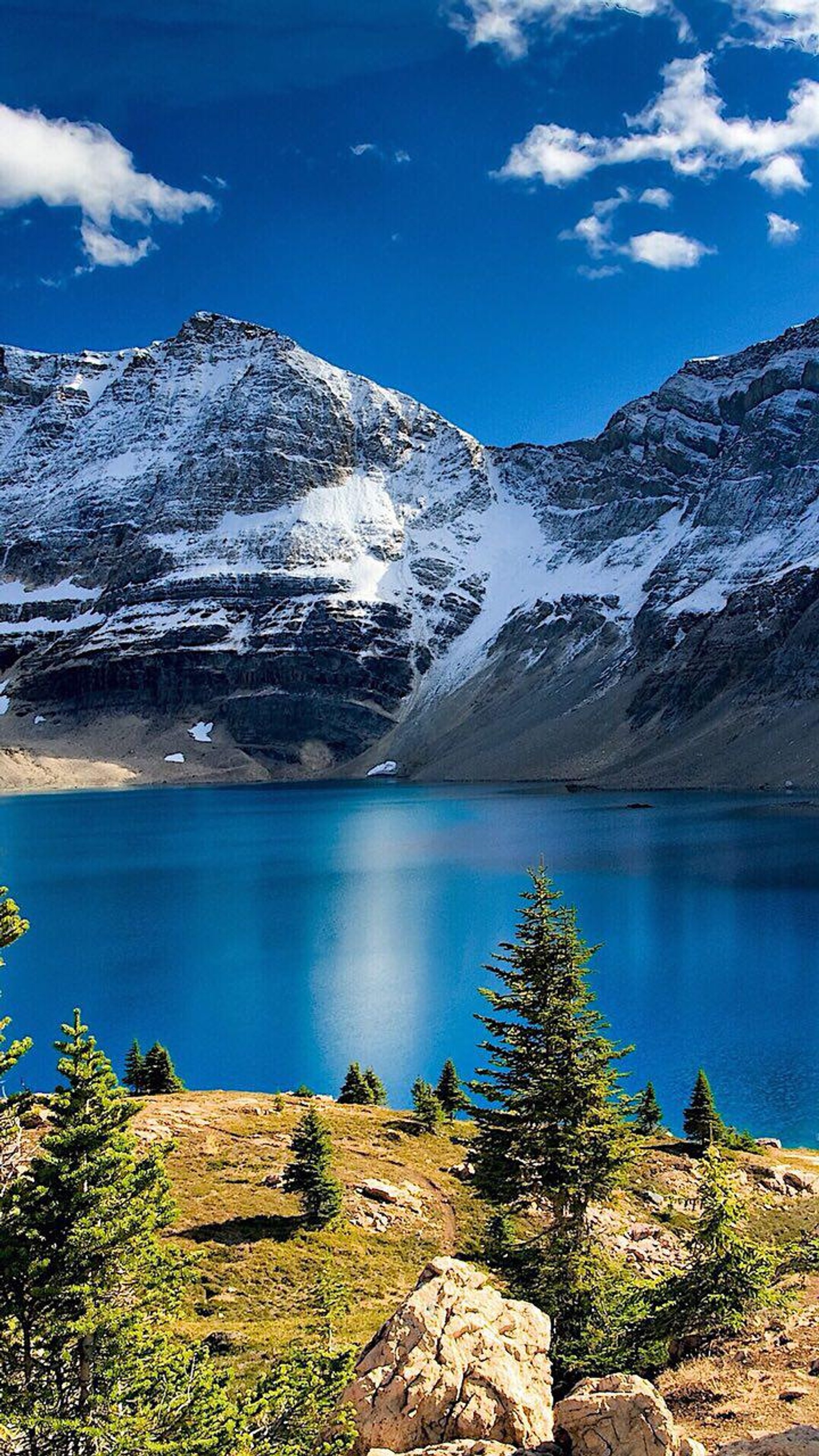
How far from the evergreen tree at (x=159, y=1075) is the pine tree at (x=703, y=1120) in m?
19.4

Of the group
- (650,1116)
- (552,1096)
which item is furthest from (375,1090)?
(552,1096)

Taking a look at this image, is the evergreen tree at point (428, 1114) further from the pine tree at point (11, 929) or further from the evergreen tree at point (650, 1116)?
the pine tree at point (11, 929)

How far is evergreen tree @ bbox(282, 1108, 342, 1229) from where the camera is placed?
22.9 m

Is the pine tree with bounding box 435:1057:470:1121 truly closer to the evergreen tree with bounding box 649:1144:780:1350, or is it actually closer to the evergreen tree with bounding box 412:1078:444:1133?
the evergreen tree with bounding box 412:1078:444:1133

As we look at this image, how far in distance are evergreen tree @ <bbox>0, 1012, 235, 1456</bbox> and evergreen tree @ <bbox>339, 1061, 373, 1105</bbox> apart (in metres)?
28.5

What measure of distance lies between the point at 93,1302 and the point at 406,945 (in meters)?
62.2

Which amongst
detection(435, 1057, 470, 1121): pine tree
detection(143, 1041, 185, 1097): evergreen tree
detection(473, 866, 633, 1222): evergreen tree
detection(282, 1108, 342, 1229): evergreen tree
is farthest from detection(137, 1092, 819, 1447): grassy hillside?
detection(143, 1041, 185, 1097): evergreen tree

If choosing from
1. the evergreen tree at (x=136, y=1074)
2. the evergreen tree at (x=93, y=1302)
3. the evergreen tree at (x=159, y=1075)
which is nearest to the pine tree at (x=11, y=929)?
the evergreen tree at (x=93, y=1302)

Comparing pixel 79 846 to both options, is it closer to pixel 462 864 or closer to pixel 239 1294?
pixel 462 864

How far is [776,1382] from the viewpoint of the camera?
12.9 metres

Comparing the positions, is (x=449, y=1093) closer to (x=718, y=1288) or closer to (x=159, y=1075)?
(x=159, y=1075)

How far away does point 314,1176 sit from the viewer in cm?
2353

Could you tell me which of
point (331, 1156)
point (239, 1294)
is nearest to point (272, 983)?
point (331, 1156)

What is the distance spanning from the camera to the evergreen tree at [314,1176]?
22.9 m
